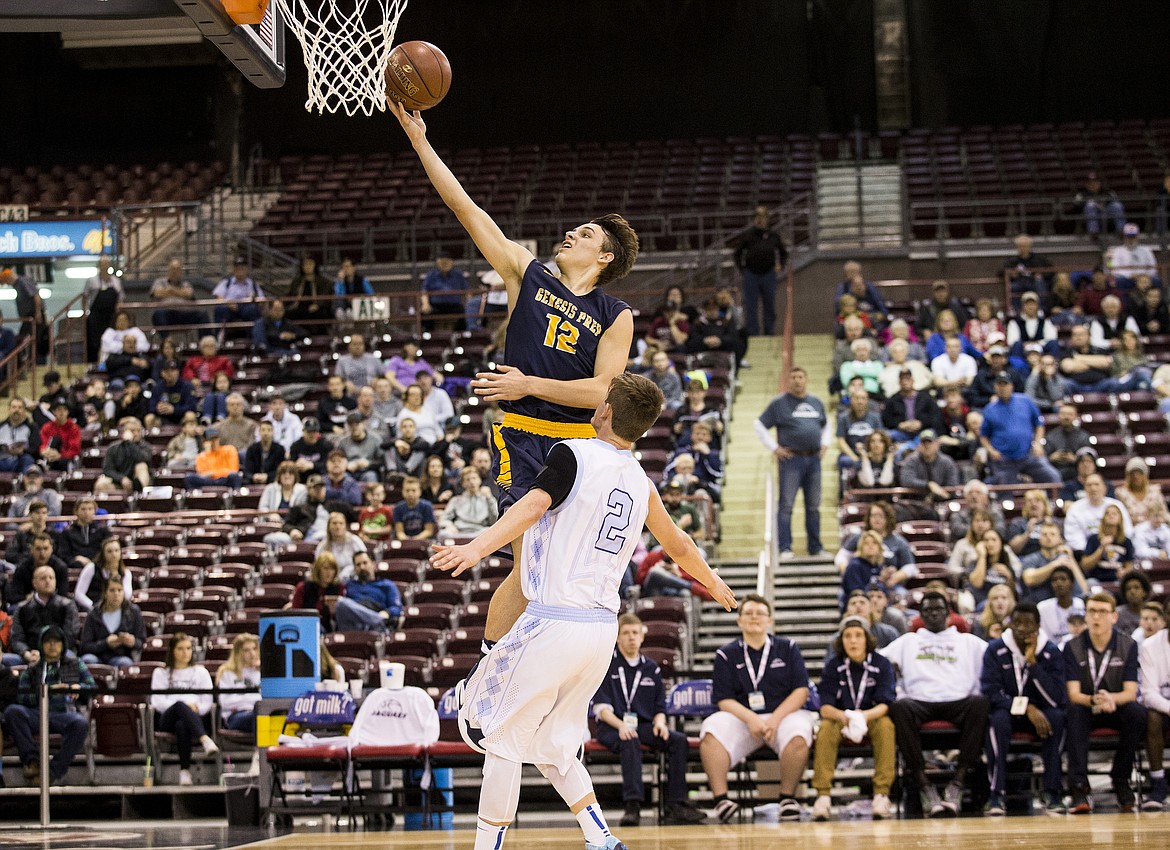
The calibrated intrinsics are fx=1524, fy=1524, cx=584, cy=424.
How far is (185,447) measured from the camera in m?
16.9

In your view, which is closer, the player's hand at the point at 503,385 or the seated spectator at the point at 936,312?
the player's hand at the point at 503,385

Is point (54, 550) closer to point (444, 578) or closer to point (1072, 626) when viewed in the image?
point (444, 578)

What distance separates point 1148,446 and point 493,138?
693 inches

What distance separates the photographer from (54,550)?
1374 centimetres

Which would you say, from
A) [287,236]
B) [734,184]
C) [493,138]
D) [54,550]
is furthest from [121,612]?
[493,138]

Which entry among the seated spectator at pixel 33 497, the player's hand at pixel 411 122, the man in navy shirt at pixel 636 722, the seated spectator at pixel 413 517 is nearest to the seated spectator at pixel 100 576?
the seated spectator at pixel 33 497

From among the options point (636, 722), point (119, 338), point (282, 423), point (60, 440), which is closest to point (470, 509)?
point (282, 423)

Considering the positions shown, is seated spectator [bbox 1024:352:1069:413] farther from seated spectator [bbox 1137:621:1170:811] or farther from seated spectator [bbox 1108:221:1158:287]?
seated spectator [bbox 1137:621:1170:811]

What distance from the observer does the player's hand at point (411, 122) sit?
600 centimetres

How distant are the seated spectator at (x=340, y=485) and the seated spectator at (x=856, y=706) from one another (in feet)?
19.9

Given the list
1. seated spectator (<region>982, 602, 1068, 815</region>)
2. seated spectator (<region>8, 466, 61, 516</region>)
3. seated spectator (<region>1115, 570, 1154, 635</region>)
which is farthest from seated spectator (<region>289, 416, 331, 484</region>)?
seated spectator (<region>1115, 570, 1154, 635</region>)

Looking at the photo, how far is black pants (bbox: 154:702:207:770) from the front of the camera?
11383 millimetres

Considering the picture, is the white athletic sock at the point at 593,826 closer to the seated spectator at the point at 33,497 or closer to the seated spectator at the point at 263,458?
the seated spectator at the point at 263,458

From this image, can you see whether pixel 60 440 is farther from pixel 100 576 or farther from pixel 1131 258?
pixel 1131 258
